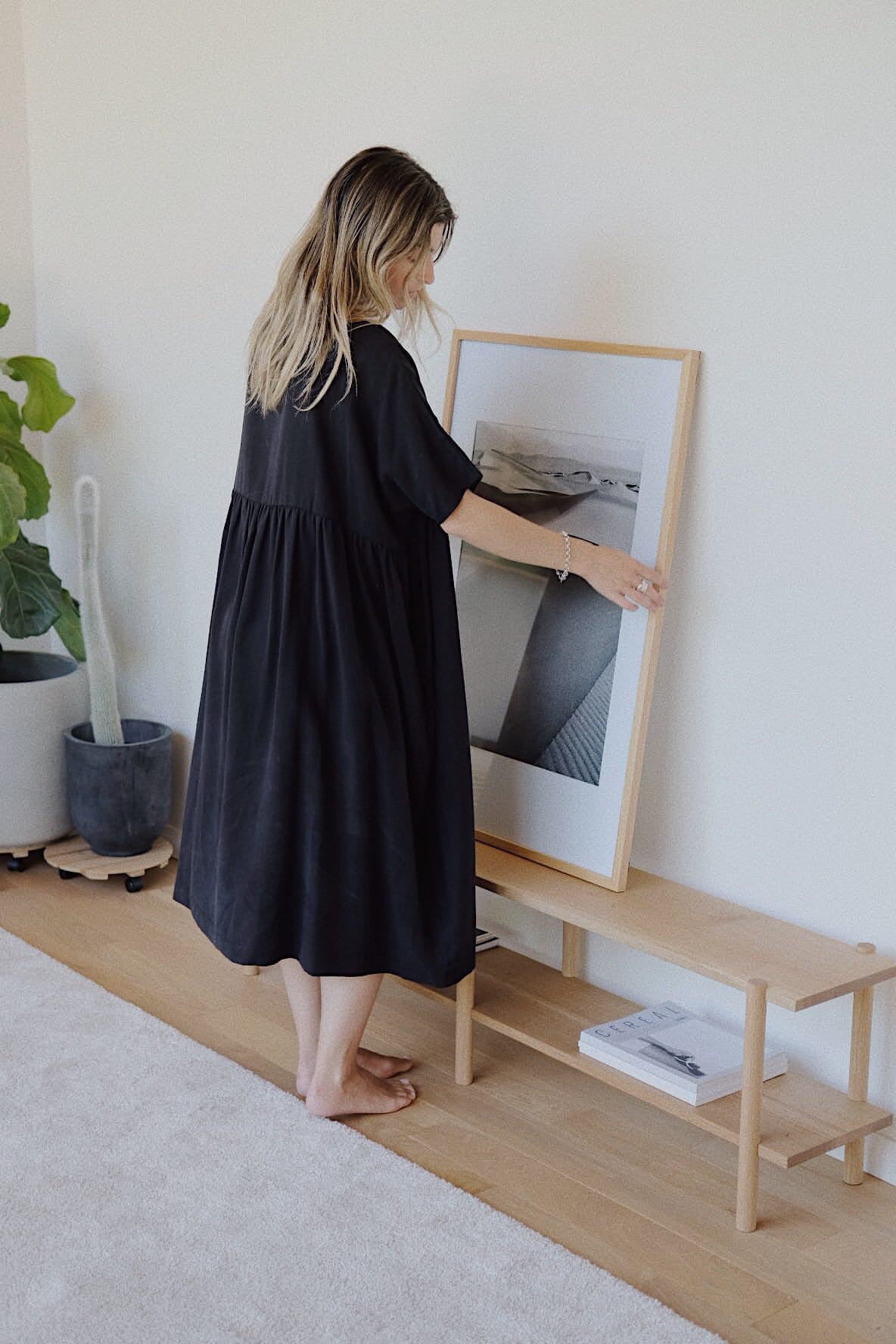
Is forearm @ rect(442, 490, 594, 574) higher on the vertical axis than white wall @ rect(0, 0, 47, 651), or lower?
lower

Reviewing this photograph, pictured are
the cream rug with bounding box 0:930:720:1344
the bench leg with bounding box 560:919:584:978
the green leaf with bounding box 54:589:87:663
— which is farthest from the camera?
the green leaf with bounding box 54:589:87:663

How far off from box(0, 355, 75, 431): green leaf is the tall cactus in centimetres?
22

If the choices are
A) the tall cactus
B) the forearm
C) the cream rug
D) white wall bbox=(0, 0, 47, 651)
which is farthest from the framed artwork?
white wall bbox=(0, 0, 47, 651)

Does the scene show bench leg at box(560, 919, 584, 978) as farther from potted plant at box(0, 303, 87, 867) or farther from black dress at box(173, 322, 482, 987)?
potted plant at box(0, 303, 87, 867)

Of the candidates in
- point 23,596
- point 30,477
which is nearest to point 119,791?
point 23,596

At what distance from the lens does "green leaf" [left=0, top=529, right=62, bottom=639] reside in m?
3.43

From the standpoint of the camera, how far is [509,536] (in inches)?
88.4

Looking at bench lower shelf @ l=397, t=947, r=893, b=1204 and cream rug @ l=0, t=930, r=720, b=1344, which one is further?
bench lower shelf @ l=397, t=947, r=893, b=1204

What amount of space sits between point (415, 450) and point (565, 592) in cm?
48

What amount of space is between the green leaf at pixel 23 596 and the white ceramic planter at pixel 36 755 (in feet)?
0.44

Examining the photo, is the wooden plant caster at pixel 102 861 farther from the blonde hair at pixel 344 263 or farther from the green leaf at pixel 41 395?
the blonde hair at pixel 344 263

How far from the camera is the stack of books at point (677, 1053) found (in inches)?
86.3

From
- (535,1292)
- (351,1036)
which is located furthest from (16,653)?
(535,1292)

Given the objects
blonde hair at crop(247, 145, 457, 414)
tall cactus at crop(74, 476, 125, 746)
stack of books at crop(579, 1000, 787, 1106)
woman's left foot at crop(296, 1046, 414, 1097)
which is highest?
→ blonde hair at crop(247, 145, 457, 414)
